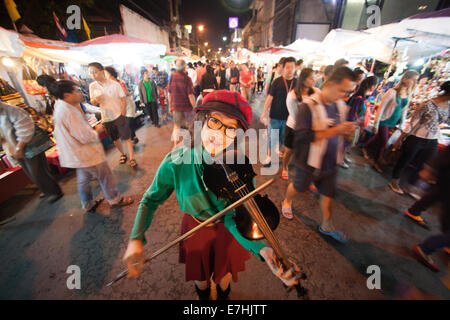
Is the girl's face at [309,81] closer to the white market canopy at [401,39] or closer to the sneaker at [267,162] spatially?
the sneaker at [267,162]

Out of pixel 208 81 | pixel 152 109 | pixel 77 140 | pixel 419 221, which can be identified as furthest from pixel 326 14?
pixel 77 140

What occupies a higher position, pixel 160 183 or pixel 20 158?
pixel 160 183

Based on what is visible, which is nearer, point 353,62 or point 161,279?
point 161,279

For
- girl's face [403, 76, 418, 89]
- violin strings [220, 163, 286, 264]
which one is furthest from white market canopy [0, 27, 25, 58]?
girl's face [403, 76, 418, 89]

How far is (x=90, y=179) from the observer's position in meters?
2.98

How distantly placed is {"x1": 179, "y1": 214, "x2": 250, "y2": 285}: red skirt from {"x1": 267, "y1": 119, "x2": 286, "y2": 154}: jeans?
3213 mm

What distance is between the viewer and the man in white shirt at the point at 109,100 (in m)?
3.80

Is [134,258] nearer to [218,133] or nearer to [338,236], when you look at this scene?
[218,133]
